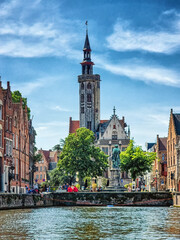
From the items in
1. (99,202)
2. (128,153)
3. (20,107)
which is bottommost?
(99,202)

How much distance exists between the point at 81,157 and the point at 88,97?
4712 cm

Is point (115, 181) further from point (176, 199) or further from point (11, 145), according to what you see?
point (11, 145)

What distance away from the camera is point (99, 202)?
54281mm

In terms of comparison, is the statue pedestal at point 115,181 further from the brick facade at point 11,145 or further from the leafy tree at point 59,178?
the leafy tree at point 59,178

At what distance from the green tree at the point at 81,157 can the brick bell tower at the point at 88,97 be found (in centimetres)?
4310

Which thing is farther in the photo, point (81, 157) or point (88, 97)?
point (88, 97)

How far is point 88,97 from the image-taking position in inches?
5037

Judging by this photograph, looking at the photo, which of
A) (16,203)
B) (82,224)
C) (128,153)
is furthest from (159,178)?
(82,224)

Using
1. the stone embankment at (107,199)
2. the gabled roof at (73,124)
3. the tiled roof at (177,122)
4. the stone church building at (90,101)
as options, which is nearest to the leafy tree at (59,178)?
the stone church building at (90,101)

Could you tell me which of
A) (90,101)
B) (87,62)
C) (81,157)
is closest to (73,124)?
(90,101)

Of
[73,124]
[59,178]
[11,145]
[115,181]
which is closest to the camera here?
[115,181]

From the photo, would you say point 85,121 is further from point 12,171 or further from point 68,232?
point 68,232

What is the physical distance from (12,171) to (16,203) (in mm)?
16928

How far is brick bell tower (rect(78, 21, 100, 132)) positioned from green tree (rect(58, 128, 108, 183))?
4310cm
